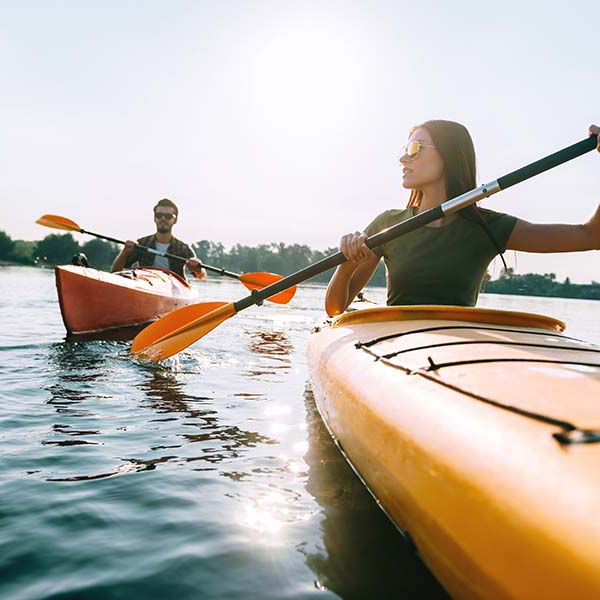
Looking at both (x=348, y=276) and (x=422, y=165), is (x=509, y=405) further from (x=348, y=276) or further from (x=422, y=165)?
(x=348, y=276)

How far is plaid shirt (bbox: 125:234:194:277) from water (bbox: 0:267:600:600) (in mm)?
5366

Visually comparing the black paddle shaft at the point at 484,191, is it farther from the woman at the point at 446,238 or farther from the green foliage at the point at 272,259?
the green foliage at the point at 272,259

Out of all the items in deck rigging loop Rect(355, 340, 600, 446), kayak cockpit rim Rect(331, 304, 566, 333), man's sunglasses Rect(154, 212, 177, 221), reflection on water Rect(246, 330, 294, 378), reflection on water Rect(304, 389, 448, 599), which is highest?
man's sunglasses Rect(154, 212, 177, 221)

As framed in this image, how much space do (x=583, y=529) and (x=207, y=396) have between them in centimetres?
338

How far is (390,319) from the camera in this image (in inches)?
113

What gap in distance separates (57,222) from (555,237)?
7.56 m

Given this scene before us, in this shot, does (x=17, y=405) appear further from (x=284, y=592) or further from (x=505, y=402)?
(x=505, y=402)

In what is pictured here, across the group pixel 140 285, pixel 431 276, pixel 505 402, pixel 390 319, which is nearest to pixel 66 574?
pixel 505 402

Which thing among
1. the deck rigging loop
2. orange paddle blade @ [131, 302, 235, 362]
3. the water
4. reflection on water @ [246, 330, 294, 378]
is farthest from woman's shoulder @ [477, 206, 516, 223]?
reflection on water @ [246, 330, 294, 378]

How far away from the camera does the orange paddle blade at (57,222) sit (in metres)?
8.23

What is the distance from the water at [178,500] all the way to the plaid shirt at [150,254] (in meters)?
5.37

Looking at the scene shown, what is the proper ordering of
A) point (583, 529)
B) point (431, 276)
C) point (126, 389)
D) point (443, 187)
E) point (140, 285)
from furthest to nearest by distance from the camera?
point (140, 285), point (126, 389), point (443, 187), point (431, 276), point (583, 529)

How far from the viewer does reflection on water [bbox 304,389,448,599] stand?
1639 millimetres

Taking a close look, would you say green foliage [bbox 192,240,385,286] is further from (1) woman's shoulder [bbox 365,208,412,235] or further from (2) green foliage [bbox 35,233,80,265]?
(1) woman's shoulder [bbox 365,208,412,235]
